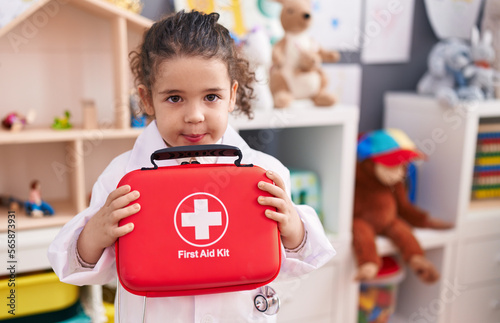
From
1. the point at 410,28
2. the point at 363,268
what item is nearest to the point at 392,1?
the point at 410,28

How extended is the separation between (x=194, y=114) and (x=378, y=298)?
1.21 metres

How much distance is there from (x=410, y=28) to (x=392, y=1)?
5.6 inches

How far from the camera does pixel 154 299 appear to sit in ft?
2.32

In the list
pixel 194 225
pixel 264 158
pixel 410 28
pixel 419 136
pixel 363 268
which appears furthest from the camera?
pixel 410 28

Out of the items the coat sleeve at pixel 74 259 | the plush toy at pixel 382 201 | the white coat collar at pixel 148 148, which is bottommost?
the plush toy at pixel 382 201

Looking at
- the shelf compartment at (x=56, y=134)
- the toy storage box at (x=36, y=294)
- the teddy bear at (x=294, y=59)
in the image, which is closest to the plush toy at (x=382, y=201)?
the teddy bear at (x=294, y=59)

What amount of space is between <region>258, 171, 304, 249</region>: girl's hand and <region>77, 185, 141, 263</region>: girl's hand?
159mm

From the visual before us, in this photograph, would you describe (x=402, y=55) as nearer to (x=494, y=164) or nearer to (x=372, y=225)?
(x=494, y=164)

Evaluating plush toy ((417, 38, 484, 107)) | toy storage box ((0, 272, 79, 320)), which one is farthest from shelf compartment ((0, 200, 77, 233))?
plush toy ((417, 38, 484, 107))

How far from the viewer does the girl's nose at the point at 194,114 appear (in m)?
0.64

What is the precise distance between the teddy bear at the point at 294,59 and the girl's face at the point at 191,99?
675mm

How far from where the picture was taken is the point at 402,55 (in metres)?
1.84

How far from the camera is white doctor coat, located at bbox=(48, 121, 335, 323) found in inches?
26.5

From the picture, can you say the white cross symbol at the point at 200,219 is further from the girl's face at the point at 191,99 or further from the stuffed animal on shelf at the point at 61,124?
the stuffed animal on shelf at the point at 61,124
